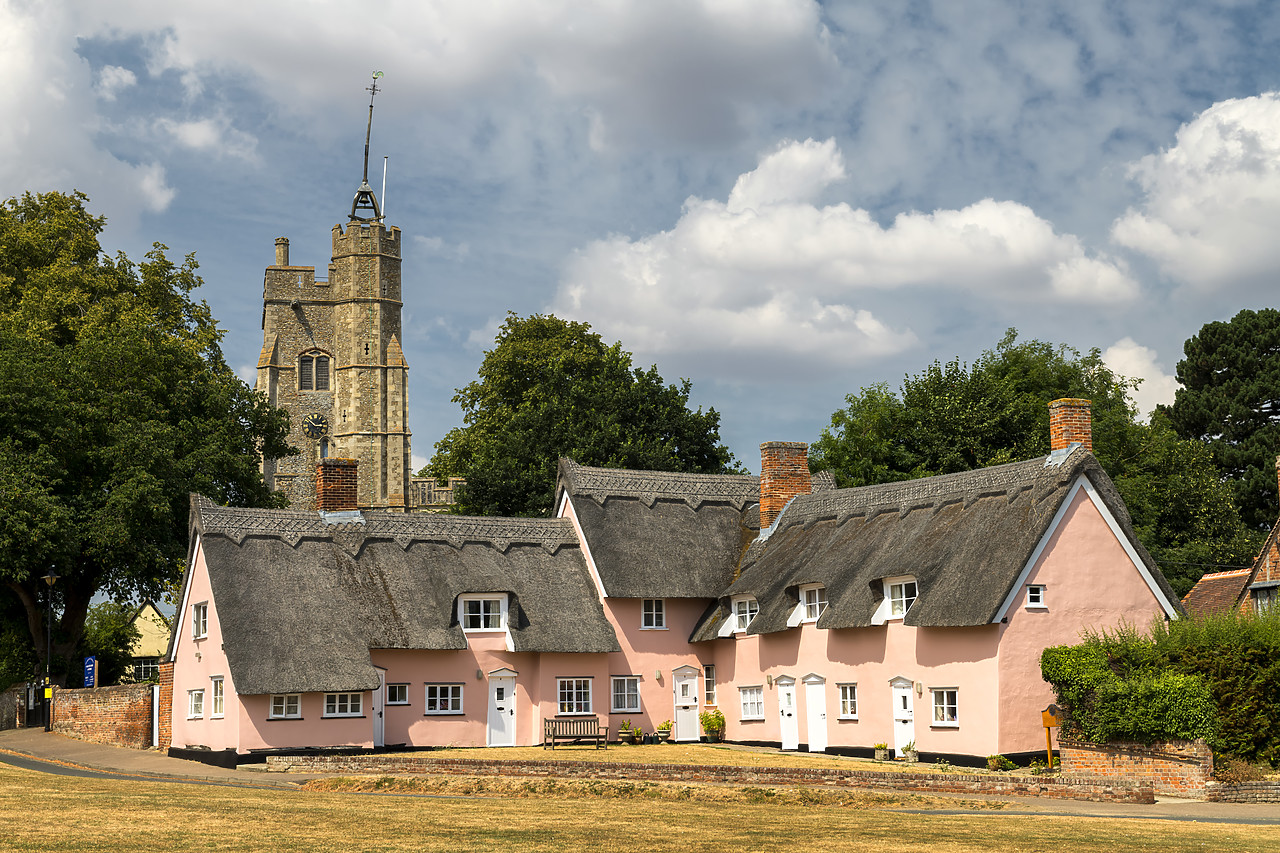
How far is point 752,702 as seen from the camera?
35438mm

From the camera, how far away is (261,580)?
3228 cm

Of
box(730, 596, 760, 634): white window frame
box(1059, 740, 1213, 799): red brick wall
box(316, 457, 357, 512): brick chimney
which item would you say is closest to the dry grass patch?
box(1059, 740, 1213, 799): red brick wall

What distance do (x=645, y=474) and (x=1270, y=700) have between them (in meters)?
20.5

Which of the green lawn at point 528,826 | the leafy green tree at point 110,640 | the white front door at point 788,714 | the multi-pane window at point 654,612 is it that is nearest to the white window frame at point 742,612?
the multi-pane window at point 654,612

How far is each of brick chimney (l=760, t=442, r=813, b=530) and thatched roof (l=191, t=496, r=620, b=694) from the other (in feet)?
20.2

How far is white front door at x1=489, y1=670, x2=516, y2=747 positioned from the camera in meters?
34.4

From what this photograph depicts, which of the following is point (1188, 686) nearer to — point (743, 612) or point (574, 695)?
point (743, 612)

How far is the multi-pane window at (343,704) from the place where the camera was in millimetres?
31406

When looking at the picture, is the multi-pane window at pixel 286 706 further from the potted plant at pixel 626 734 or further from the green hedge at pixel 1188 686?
the green hedge at pixel 1188 686

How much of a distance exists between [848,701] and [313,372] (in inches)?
2983

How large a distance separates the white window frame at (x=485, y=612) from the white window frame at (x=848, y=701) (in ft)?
30.5

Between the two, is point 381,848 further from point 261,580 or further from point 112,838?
point 261,580

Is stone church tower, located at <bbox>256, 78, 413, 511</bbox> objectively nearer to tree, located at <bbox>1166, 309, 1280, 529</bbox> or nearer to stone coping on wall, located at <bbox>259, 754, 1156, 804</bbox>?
tree, located at <bbox>1166, 309, 1280, 529</bbox>

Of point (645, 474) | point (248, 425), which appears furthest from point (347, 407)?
point (645, 474)
